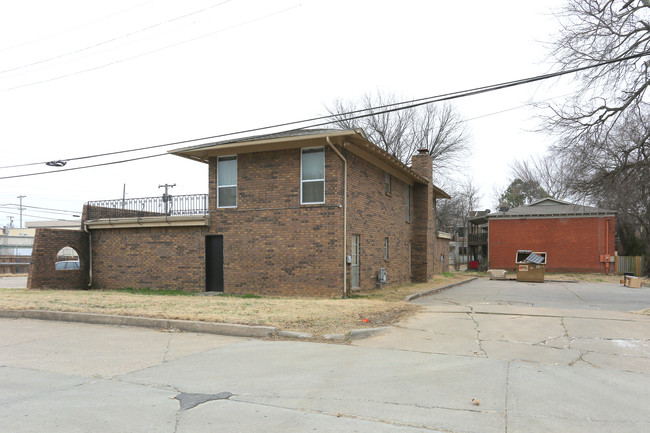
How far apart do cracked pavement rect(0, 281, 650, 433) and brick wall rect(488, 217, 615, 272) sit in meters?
24.3

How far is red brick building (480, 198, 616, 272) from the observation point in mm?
31625

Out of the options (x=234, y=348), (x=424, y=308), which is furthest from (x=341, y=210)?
(x=234, y=348)

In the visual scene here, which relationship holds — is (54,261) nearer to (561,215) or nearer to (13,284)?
(13,284)

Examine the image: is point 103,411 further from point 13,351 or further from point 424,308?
point 424,308

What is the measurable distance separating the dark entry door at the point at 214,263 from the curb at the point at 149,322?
6.60 metres

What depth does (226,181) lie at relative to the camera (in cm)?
1703

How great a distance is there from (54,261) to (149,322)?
12.3m

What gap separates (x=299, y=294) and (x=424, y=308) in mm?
4726

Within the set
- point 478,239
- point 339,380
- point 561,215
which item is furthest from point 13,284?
point 478,239

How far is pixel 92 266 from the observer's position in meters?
20.3

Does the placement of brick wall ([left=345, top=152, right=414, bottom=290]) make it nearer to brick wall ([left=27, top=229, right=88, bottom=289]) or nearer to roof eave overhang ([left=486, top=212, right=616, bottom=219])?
brick wall ([left=27, top=229, right=88, bottom=289])

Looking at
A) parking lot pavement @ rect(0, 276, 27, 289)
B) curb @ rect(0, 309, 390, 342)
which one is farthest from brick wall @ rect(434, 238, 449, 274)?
parking lot pavement @ rect(0, 276, 27, 289)

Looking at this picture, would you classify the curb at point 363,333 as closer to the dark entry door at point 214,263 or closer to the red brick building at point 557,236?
the dark entry door at point 214,263

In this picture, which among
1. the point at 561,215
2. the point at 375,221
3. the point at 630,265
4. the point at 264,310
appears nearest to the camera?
the point at 264,310
